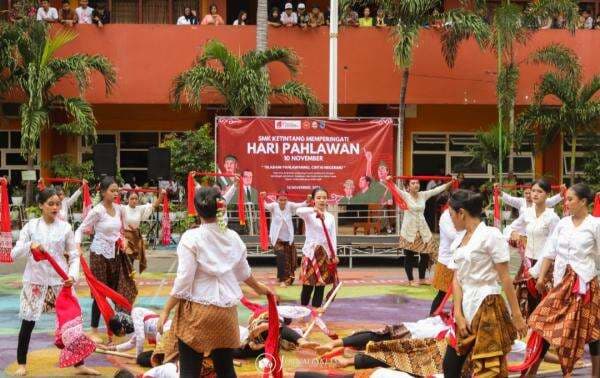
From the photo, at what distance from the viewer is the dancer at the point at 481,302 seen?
6.30m

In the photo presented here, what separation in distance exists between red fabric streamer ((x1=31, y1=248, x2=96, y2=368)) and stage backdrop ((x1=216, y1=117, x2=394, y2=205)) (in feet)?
31.6

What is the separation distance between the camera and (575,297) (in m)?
7.69

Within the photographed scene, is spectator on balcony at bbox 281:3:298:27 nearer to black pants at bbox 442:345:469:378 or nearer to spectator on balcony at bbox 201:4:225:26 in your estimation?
spectator on balcony at bbox 201:4:225:26

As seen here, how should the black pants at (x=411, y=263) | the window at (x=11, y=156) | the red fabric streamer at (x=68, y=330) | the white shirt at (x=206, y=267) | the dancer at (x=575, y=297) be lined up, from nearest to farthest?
the white shirt at (x=206, y=267)
the dancer at (x=575, y=297)
the red fabric streamer at (x=68, y=330)
the black pants at (x=411, y=263)
the window at (x=11, y=156)

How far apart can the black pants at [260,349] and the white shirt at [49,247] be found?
1673 millimetres

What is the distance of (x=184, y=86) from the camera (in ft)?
70.5

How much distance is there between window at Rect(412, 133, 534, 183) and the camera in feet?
83.7

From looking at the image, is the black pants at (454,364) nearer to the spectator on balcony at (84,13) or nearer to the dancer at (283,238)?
the dancer at (283,238)

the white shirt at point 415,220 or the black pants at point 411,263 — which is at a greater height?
the white shirt at point 415,220

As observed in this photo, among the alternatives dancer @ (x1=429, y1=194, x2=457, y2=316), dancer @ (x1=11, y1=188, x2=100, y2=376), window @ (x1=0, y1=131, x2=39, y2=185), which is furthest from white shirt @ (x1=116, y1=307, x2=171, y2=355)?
window @ (x1=0, y1=131, x2=39, y2=185)

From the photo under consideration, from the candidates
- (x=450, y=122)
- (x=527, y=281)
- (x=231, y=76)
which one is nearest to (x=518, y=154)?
(x=450, y=122)

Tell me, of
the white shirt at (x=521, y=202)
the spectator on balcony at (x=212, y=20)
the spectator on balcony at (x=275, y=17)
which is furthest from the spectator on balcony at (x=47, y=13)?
the white shirt at (x=521, y=202)

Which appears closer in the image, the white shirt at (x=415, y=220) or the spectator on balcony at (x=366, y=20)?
the white shirt at (x=415, y=220)

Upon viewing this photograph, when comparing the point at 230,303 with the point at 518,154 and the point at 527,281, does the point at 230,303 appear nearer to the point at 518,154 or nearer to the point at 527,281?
the point at 527,281
